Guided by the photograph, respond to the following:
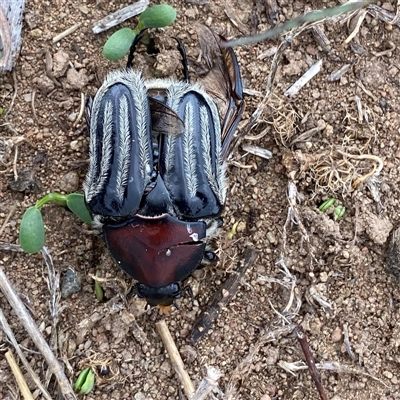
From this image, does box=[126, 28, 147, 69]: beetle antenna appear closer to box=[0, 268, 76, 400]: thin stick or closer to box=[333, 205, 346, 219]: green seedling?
box=[0, 268, 76, 400]: thin stick

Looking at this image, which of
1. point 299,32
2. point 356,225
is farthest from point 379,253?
point 299,32

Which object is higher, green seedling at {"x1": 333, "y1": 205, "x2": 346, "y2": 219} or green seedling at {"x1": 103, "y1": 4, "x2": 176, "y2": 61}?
green seedling at {"x1": 103, "y1": 4, "x2": 176, "y2": 61}

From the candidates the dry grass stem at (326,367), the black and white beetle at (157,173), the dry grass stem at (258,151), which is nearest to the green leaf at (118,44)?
the black and white beetle at (157,173)

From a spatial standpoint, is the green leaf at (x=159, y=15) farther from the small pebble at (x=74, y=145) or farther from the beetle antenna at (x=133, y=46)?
the small pebble at (x=74, y=145)

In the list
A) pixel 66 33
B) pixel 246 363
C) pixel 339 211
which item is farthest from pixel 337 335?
pixel 66 33

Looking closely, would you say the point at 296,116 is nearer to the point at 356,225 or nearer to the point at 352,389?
the point at 356,225

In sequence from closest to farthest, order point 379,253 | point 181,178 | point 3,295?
point 181,178
point 3,295
point 379,253

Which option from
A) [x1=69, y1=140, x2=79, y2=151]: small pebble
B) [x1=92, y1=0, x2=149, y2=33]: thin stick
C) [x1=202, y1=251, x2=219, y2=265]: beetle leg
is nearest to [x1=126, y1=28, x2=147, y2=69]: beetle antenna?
[x1=92, y1=0, x2=149, y2=33]: thin stick
